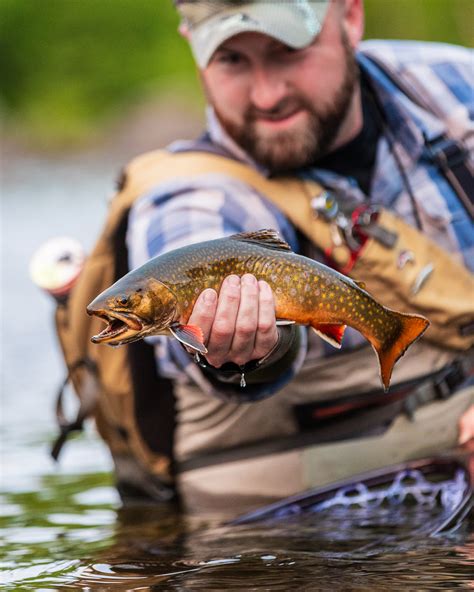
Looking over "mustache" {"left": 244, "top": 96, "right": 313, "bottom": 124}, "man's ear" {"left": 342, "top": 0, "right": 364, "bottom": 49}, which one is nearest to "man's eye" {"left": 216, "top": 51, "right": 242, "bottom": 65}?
"mustache" {"left": 244, "top": 96, "right": 313, "bottom": 124}

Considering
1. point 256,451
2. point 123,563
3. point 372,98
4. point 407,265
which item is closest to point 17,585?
point 123,563

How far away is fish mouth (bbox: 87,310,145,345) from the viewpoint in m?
2.91

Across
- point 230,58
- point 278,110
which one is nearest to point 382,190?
point 278,110

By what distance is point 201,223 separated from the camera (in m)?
3.91

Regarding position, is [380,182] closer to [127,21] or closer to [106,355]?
[106,355]

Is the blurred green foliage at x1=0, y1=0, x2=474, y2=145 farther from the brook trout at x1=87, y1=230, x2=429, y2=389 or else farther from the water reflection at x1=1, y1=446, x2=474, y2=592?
the brook trout at x1=87, y1=230, x2=429, y2=389

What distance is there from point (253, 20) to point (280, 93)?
0.24 m

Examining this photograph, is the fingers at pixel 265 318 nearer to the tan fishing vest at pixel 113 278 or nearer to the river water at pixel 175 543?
the river water at pixel 175 543

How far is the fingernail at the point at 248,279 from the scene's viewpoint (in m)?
3.08

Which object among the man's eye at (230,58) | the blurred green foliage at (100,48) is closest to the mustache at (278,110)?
the man's eye at (230,58)

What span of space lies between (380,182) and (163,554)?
4.47ft

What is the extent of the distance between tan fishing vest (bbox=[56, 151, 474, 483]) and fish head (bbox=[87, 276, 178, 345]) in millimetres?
1193

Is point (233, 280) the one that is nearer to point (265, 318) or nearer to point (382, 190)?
point (265, 318)

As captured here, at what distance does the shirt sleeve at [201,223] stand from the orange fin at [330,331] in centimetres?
31
